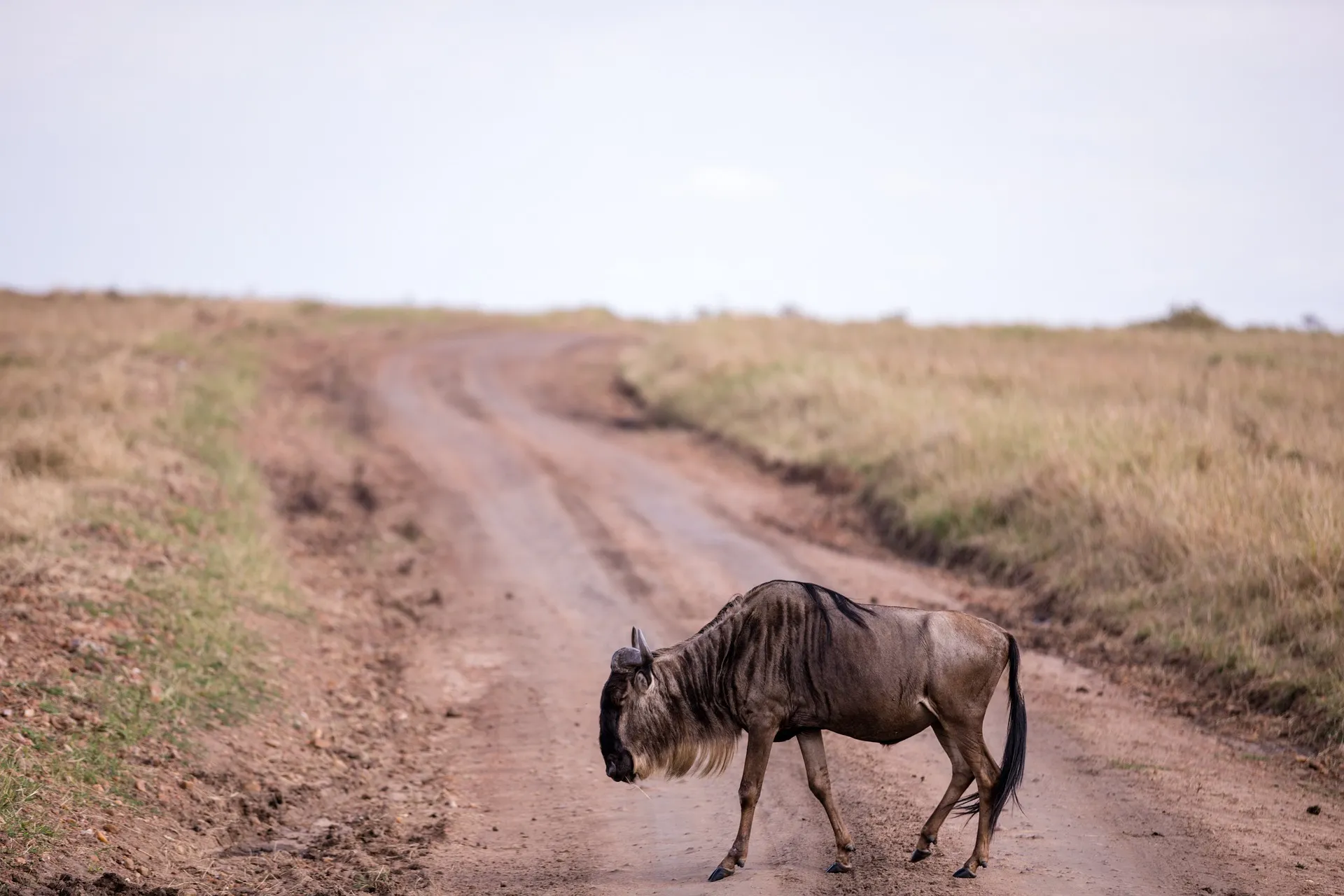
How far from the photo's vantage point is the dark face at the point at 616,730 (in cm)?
720

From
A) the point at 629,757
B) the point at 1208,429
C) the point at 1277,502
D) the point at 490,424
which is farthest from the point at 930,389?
the point at 629,757

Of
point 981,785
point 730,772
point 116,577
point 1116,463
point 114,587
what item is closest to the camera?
point 981,785

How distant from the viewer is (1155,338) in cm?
3512

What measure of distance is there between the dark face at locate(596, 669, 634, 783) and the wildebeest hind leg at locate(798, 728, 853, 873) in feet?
3.42

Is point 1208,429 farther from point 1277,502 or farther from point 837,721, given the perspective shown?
point 837,721

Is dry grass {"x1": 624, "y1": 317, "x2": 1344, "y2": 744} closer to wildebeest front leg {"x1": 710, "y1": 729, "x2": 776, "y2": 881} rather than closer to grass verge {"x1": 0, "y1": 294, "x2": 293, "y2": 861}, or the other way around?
wildebeest front leg {"x1": 710, "y1": 729, "x2": 776, "y2": 881}

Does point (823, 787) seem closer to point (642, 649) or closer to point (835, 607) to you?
point (835, 607)

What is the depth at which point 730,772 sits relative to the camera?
31.6 ft

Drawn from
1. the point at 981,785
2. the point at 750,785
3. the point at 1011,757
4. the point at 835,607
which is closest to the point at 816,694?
the point at 835,607

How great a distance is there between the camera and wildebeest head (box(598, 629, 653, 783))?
7.18m

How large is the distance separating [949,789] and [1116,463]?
9.83 metres

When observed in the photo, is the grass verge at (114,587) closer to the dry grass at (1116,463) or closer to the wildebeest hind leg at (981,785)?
the wildebeest hind leg at (981,785)

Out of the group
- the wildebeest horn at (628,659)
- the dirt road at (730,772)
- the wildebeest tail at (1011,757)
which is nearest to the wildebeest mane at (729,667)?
the wildebeest horn at (628,659)

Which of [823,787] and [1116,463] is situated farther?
[1116,463]
